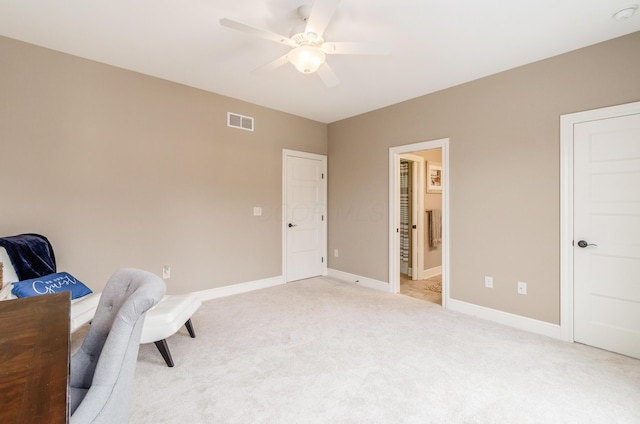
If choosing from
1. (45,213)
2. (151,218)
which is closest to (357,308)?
(151,218)

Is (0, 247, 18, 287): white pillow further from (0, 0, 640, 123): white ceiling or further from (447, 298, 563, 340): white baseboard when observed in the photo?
(447, 298, 563, 340): white baseboard

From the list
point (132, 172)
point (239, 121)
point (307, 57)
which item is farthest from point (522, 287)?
point (132, 172)

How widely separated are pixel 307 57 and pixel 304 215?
9.51ft

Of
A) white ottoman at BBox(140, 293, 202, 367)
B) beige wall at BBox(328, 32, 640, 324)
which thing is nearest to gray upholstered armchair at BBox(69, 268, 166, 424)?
white ottoman at BBox(140, 293, 202, 367)

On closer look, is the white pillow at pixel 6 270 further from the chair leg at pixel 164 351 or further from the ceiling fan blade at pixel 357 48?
the ceiling fan blade at pixel 357 48

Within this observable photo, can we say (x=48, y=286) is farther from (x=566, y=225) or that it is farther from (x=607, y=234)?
(x=607, y=234)

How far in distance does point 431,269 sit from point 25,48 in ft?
19.1

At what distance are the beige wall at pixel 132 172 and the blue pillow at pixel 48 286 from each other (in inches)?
23.3

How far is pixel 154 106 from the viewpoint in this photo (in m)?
3.26

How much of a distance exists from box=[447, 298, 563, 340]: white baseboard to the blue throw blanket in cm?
402

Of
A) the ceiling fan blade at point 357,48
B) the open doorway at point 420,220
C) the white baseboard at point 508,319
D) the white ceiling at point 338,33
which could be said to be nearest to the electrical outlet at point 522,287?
the white baseboard at point 508,319

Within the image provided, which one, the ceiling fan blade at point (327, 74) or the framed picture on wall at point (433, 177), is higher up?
the ceiling fan blade at point (327, 74)

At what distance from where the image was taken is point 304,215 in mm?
4719

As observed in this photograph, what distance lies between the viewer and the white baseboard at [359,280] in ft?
13.7
